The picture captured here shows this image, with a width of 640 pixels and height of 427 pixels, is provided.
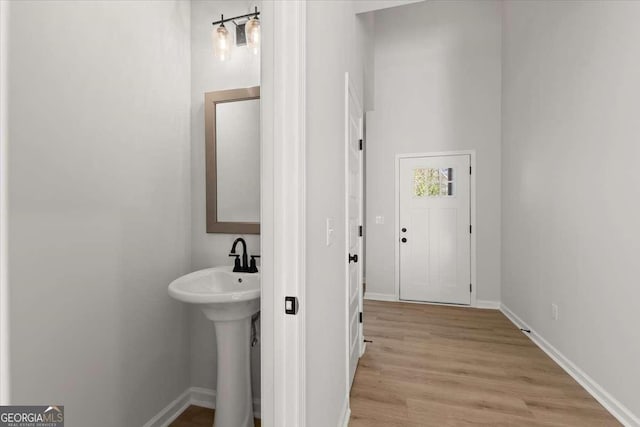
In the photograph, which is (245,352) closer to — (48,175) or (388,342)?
(48,175)

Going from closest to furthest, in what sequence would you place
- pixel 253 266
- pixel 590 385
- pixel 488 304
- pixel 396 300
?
pixel 253 266 < pixel 590 385 < pixel 488 304 < pixel 396 300

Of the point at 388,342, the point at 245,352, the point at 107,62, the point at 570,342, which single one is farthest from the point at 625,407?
the point at 107,62

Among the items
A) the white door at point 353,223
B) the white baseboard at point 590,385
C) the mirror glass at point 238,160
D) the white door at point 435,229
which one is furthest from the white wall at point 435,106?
the mirror glass at point 238,160

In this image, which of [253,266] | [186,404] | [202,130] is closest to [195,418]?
[186,404]

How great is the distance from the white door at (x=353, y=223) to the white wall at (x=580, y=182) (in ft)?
5.28

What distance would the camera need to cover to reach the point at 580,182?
2236 millimetres

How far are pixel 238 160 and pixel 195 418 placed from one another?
5.17 ft

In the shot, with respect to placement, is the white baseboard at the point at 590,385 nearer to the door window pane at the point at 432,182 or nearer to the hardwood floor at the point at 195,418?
the door window pane at the point at 432,182

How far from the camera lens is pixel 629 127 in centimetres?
179

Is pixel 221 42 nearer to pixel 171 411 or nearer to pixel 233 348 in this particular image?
pixel 233 348

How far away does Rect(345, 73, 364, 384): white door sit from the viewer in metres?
1.95

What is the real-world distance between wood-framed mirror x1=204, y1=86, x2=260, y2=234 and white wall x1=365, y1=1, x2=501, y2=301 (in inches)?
107

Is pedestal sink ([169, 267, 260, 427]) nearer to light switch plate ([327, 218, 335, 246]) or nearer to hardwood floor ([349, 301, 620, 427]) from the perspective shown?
light switch plate ([327, 218, 335, 246])

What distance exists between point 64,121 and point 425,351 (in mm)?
2952
